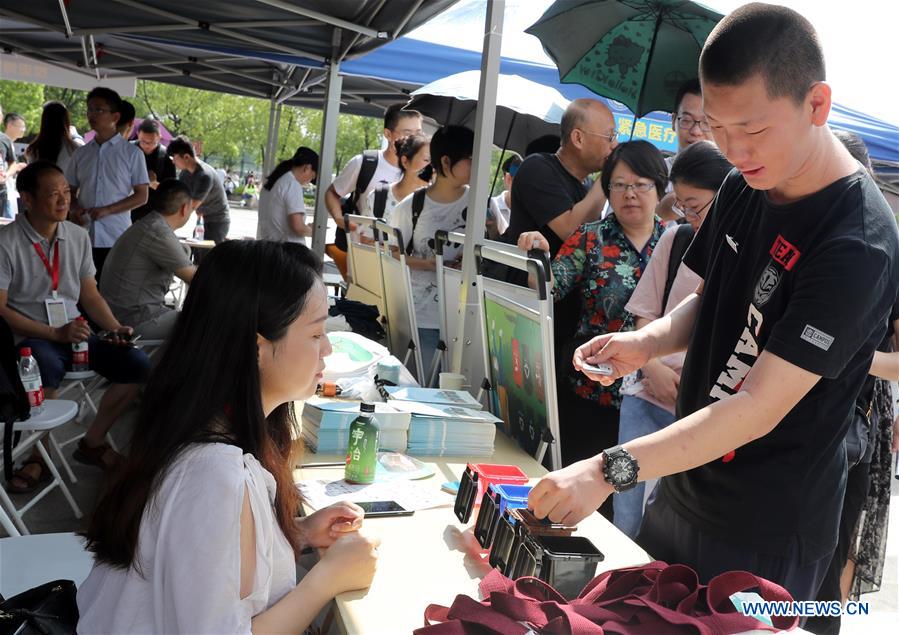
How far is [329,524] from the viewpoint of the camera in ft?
6.40

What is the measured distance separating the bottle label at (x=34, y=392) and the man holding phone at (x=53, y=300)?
2.03 ft

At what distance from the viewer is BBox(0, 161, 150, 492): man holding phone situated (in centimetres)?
451

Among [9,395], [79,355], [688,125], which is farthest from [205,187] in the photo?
[688,125]

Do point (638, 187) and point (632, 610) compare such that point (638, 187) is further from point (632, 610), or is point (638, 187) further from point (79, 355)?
point (79, 355)

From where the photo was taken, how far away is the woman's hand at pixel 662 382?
9.05ft

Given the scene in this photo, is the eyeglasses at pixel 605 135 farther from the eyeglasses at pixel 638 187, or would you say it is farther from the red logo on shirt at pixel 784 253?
the red logo on shirt at pixel 784 253

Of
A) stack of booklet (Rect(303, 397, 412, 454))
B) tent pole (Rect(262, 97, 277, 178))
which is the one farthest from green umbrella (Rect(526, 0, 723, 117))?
tent pole (Rect(262, 97, 277, 178))

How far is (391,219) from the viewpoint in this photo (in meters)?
4.47

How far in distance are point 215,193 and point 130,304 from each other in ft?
15.1

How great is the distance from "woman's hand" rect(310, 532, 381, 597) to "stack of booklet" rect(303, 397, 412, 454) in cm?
86

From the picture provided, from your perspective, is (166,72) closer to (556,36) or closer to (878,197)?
(556,36)

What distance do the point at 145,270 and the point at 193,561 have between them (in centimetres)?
427

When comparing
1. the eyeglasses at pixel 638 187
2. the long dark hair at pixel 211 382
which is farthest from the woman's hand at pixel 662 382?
the long dark hair at pixel 211 382

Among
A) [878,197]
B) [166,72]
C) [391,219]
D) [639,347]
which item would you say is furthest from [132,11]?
[878,197]
